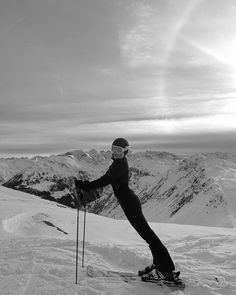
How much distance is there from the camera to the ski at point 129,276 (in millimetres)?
8928

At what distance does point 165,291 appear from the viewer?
28.4 feet

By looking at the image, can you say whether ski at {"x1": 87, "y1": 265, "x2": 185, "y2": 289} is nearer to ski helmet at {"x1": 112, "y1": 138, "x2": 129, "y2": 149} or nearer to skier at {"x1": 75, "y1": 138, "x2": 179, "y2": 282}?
skier at {"x1": 75, "y1": 138, "x2": 179, "y2": 282}

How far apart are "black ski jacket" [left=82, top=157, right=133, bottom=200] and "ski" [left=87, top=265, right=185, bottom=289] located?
1802 millimetres

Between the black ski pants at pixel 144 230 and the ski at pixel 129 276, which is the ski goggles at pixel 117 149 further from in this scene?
the ski at pixel 129 276

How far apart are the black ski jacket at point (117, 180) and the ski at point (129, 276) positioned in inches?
70.9

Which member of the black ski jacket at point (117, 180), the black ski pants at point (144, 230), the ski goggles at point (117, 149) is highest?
the ski goggles at point (117, 149)

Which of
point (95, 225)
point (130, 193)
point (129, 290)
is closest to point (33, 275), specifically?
point (129, 290)

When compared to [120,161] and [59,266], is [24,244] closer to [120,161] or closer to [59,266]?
[59,266]

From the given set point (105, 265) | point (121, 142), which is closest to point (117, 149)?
point (121, 142)

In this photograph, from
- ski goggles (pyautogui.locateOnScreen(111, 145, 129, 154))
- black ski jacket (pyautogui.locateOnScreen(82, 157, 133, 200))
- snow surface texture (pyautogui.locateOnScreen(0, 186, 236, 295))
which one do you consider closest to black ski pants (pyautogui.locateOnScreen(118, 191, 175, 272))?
black ski jacket (pyautogui.locateOnScreen(82, 157, 133, 200))

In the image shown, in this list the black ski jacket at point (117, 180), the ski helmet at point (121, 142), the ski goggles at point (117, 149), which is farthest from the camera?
the ski helmet at point (121, 142)

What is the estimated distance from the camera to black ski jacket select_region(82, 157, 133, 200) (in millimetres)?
9266

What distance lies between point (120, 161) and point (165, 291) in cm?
294

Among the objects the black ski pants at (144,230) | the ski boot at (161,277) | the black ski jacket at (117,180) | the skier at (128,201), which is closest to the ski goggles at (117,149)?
the skier at (128,201)
